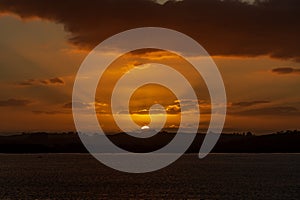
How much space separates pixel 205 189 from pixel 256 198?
26109mm

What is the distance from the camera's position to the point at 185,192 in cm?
15162

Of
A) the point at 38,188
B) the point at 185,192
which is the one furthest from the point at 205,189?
the point at 38,188

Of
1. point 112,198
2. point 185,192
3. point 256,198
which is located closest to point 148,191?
point 185,192

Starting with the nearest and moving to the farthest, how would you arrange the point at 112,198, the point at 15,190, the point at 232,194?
1. the point at 112,198
2. the point at 232,194
3. the point at 15,190

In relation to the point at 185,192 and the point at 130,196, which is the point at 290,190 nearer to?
the point at 185,192

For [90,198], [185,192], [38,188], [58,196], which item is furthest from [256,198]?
[38,188]

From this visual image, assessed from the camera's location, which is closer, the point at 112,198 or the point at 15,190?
the point at 112,198

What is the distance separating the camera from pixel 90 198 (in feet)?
451

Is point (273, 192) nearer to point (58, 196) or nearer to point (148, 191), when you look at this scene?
point (148, 191)

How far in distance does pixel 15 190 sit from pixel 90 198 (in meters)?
32.9

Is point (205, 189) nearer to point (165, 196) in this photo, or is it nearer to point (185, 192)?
point (185, 192)

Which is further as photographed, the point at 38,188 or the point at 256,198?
the point at 38,188

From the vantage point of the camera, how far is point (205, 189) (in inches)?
6388

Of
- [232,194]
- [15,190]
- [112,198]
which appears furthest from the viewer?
[15,190]
